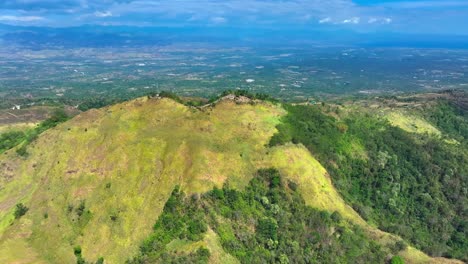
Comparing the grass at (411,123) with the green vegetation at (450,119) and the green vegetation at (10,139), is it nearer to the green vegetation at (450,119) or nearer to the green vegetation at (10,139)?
the green vegetation at (450,119)

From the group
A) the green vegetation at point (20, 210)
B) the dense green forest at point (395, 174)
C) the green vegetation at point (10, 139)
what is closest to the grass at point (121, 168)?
the green vegetation at point (20, 210)

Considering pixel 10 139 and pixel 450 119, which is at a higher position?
pixel 450 119

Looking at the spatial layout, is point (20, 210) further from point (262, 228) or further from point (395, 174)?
point (395, 174)

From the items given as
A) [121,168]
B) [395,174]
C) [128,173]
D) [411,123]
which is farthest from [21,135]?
[411,123]

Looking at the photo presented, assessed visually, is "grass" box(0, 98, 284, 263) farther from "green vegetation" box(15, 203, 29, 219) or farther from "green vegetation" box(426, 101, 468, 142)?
"green vegetation" box(426, 101, 468, 142)

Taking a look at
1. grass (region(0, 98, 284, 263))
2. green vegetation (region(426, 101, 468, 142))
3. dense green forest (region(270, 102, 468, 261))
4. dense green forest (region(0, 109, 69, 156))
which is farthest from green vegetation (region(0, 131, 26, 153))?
green vegetation (region(426, 101, 468, 142))

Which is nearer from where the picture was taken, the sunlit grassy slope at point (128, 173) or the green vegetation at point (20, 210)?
the sunlit grassy slope at point (128, 173)
